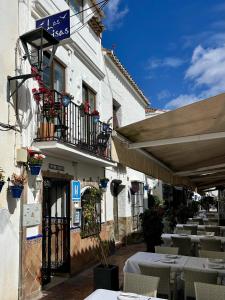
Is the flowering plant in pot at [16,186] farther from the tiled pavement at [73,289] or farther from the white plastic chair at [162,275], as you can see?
the white plastic chair at [162,275]

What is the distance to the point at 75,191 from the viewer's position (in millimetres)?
11070

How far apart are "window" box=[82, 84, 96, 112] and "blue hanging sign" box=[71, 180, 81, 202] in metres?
3.47

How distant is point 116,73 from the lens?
55.6ft

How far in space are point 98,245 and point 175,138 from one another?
470cm

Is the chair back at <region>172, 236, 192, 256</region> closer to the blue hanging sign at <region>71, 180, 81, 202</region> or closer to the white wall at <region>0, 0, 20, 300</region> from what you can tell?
the blue hanging sign at <region>71, 180, 81, 202</region>

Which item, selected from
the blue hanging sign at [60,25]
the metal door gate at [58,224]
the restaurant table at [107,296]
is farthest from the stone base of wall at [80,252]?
the blue hanging sign at [60,25]

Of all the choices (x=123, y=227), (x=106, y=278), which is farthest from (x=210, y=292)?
(x=123, y=227)

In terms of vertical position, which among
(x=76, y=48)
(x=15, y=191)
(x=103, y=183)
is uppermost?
(x=76, y=48)

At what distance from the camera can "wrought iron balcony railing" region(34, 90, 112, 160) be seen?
8895 millimetres

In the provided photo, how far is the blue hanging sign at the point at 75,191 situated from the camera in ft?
35.8

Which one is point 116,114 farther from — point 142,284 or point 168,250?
point 142,284

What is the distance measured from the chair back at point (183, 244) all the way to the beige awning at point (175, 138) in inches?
80.8

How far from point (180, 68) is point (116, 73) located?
20.0ft

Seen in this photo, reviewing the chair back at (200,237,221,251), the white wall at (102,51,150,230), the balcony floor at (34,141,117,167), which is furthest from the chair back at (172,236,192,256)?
the white wall at (102,51,150,230)
